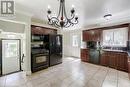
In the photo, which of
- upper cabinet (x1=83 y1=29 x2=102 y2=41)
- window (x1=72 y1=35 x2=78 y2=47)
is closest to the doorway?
upper cabinet (x1=83 y1=29 x2=102 y2=41)

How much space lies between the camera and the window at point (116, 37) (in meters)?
4.69

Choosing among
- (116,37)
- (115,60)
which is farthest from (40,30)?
(115,60)

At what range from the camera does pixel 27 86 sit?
300cm

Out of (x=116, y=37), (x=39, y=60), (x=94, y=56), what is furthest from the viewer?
(x=94, y=56)

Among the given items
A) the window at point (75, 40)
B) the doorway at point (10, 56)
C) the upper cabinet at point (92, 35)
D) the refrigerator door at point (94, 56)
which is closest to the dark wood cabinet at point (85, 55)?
the refrigerator door at point (94, 56)

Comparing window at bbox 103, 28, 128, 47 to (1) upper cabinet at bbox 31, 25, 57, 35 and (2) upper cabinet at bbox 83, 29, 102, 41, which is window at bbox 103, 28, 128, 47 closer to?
(2) upper cabinet at bbox 83, 29, 102, 41

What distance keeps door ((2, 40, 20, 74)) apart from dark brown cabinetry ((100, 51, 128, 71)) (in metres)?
4.90

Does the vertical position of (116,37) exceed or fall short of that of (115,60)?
it exceeds it

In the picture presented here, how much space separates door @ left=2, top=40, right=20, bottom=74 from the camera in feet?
15.0

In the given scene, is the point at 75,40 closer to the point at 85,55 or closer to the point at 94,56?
the point at 85,55

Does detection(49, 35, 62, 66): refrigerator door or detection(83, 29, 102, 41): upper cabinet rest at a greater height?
detection(83, 29, 102, 41): upper cabinet

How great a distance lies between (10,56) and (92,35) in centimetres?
504

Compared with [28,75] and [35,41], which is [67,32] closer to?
[35,41]

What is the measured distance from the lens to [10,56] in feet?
15.9
